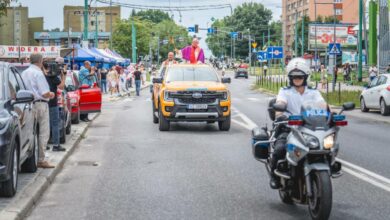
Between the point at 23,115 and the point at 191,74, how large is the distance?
10.3 metres

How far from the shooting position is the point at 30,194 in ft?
28.9

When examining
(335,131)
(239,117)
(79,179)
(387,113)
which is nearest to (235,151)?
(79,179)

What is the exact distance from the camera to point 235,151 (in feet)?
46.4

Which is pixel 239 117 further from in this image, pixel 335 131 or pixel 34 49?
pixel 34 49

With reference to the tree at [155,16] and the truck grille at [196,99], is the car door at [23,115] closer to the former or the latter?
the truck grille at [196,99]

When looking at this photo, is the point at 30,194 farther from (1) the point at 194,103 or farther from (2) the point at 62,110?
(1) the point at 194,103

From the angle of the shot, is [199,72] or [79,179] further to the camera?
[199,72]

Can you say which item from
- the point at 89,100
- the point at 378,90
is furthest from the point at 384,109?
the point at 89,100

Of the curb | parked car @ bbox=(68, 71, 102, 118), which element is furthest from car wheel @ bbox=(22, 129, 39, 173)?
parked car @ bbox=(68, 71, 102, 118)

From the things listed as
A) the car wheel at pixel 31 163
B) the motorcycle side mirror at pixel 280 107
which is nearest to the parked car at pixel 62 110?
the car wheel at pixel 31 163

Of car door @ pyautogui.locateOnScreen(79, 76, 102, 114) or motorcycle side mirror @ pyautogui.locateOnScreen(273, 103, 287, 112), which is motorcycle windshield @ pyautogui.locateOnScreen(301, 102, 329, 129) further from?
car door @ pyautogui.locateOnScreen(79, 76, 102, 114)

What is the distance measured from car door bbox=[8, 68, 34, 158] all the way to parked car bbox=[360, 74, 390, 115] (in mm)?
17700

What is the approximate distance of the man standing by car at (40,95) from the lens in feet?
35.9

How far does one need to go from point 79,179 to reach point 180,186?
168cm
